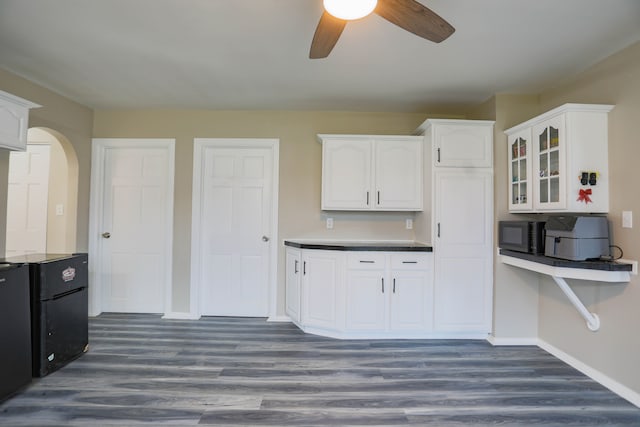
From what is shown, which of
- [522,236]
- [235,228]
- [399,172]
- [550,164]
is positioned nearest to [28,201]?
[235,228]

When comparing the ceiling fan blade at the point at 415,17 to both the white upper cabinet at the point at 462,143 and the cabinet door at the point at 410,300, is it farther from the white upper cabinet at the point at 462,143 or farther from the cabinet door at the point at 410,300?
the cabinet door at the point at 410,300

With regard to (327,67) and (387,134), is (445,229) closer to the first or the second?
(387,134)

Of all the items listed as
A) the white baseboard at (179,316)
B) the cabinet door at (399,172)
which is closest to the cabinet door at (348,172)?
the cabinet door at (399,172)

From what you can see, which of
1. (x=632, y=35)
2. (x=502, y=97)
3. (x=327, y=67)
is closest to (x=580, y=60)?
(x=632, y=35)

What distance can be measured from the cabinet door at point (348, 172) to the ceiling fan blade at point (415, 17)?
1.68 m

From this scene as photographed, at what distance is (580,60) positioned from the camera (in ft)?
7.72

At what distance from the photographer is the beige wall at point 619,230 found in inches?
81.4

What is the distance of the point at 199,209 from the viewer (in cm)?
355

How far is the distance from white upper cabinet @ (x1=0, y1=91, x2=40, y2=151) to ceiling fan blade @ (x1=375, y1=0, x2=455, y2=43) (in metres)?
2.75

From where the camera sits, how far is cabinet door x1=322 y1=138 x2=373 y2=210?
3.24m

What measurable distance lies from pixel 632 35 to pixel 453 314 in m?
2.51

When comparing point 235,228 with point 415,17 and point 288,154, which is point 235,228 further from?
point 415,17

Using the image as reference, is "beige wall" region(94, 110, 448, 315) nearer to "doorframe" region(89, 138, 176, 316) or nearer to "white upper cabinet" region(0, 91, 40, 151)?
"doorframe" region(89, 138, 176, 316)

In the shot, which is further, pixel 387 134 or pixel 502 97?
pixel 387 134
